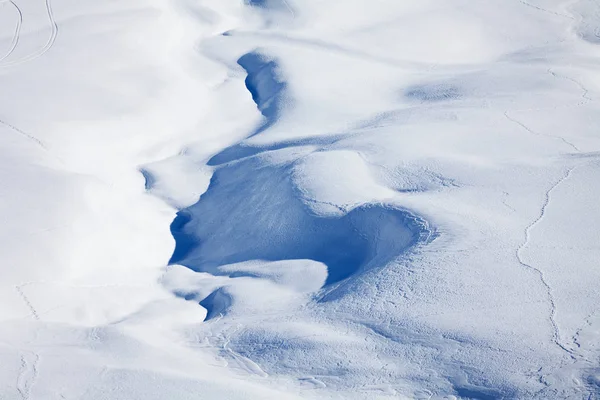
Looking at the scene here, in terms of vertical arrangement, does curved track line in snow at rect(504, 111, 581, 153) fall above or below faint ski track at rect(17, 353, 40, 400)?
above

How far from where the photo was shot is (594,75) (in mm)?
7738

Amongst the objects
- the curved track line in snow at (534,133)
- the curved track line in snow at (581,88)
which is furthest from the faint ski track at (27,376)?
the curved track line in snow at (581,88)

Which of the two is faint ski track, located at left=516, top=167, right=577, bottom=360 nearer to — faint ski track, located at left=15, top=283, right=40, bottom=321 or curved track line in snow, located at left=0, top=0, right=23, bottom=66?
faint ski track, located at left=15, top=283, right=40, bottom=321

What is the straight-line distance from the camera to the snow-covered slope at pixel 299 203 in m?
3.89

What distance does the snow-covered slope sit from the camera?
12.8 feet

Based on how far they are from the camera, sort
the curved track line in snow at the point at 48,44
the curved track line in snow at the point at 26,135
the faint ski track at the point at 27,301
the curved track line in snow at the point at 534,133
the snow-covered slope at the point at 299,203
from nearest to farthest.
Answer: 1. the snow-covered slope at the point at 299,203
2. the faint ski track at the point at 27,301
3. the curved track line in snow at the point at 534,133
4. the curved track line in snow at the point at 26,135
5. the curved track line in snow at the point at 48,44

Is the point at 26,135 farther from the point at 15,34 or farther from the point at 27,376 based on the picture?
the point at 27,376

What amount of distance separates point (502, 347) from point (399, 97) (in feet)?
13.8

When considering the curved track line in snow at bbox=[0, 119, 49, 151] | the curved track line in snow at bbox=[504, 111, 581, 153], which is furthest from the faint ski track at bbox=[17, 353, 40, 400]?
the curved track line in snow at bbox=[504, 111, 581, 153]

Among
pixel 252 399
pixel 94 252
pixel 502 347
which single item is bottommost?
pixel 94 252

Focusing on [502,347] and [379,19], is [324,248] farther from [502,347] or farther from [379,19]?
[379,19]

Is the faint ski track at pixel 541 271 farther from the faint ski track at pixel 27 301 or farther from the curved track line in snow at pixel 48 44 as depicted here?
the curved track line in snow at pixel 48 44

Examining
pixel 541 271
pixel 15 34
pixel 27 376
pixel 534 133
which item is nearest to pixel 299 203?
pixel 541 271

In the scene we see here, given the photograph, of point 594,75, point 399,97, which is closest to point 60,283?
point 399,97
